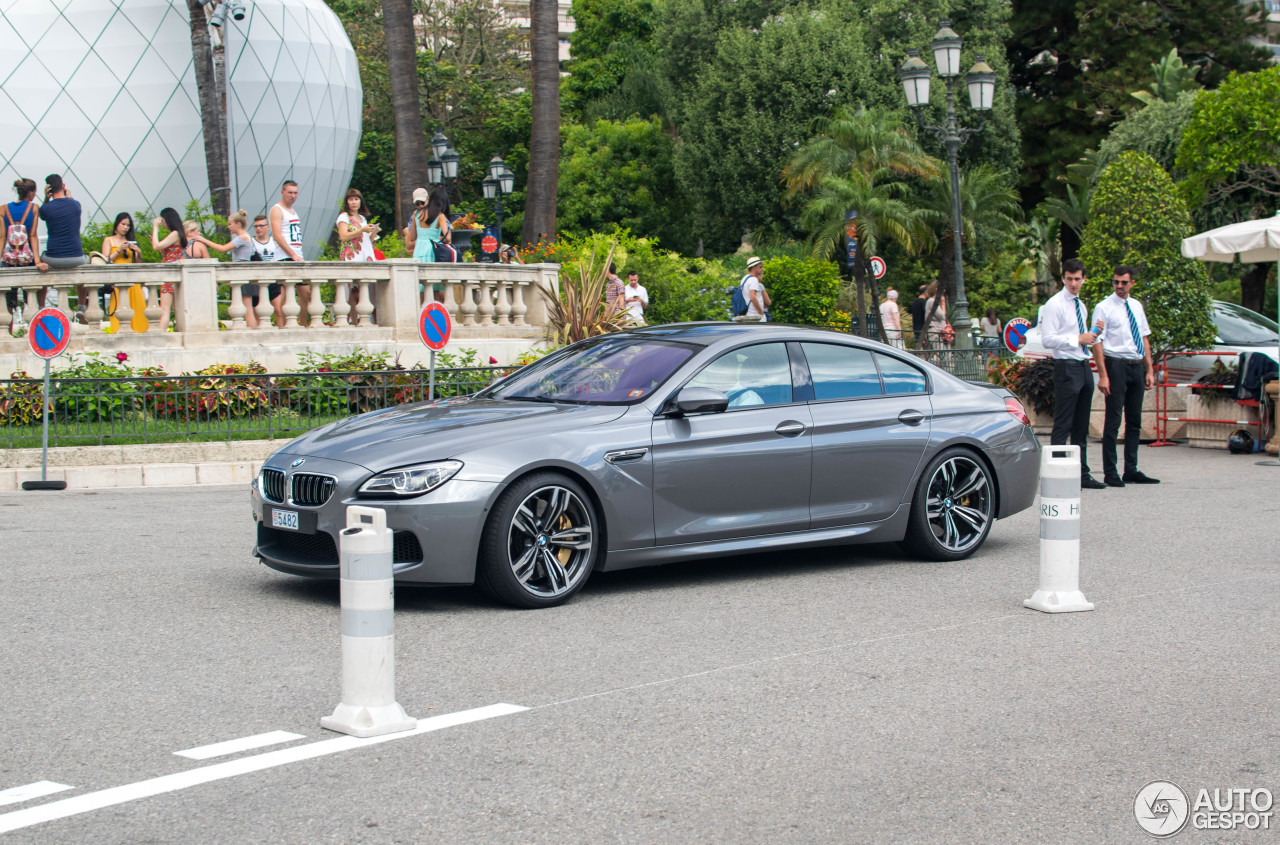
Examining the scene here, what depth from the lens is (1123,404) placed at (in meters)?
13.3

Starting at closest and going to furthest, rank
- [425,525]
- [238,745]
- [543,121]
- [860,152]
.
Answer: [238,745], [425,525], [543,121], [860,152]

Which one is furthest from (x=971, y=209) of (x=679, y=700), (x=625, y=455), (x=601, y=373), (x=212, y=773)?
(x=212, y=773)

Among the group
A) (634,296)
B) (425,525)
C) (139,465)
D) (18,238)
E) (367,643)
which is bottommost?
(139,465)

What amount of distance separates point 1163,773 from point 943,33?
2045cm

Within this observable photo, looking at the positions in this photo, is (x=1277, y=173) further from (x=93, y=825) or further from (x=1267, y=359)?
(x=93, y=825)

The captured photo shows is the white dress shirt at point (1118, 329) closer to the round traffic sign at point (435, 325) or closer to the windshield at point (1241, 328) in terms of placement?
the round traffic sign at point (435, 325)

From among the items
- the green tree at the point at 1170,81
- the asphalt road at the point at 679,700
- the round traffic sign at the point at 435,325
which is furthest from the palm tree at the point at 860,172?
the asphalt road at the point at 679,700

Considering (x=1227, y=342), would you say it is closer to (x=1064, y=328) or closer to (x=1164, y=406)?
(x=1164, y=406)

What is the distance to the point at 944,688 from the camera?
565 cm

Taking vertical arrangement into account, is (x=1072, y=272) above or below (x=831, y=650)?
above

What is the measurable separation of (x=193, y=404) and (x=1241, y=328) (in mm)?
14569

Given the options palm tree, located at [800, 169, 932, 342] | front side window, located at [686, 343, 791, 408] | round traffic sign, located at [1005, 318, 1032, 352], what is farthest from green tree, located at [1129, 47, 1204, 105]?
front side window, located at [686, 343, 791, 408]

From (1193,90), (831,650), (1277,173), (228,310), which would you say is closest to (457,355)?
(228,310)

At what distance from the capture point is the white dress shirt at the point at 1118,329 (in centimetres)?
1298
